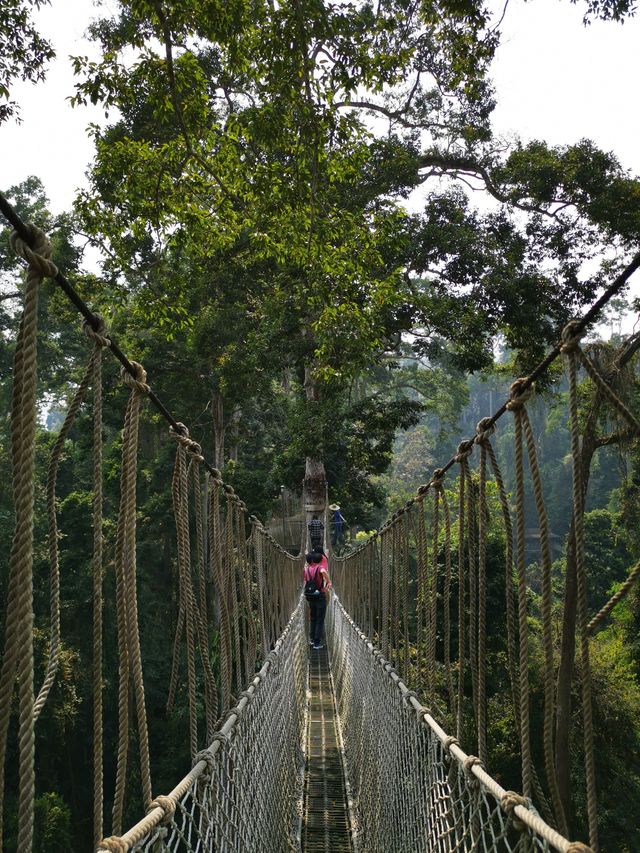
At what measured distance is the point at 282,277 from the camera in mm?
6438

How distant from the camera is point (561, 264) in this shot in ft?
22.4

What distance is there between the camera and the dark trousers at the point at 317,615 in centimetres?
552

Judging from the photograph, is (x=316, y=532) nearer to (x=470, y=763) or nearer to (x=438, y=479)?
(x=438, y=479)

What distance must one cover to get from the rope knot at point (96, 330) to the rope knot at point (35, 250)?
232mm

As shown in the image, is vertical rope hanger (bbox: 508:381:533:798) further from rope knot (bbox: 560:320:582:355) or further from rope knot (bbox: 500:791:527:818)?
rope knot (bbox: 560:320:582:355)

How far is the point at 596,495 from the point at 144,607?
66.0 ft

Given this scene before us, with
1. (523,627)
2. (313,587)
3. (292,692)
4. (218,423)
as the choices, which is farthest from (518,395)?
(218,423)

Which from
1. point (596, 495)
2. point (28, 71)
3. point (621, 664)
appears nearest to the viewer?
point (28, 71)

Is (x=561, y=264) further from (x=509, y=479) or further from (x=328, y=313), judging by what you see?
(x=509, y=479)

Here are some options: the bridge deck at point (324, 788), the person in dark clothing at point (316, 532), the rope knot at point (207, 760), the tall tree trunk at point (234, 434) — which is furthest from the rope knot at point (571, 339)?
the tall tree trunk at point (234, 434)

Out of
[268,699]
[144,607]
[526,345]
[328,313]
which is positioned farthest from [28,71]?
[144,607]

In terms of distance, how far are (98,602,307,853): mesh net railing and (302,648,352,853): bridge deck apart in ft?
0.22

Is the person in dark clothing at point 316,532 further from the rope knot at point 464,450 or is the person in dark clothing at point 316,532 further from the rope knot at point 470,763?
the rope knot at point 470,763

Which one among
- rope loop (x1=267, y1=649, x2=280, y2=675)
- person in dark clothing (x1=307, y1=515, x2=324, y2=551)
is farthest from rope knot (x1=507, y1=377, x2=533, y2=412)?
person in dark clothing (x1=307, y1=515, x2=324, y2=551)
